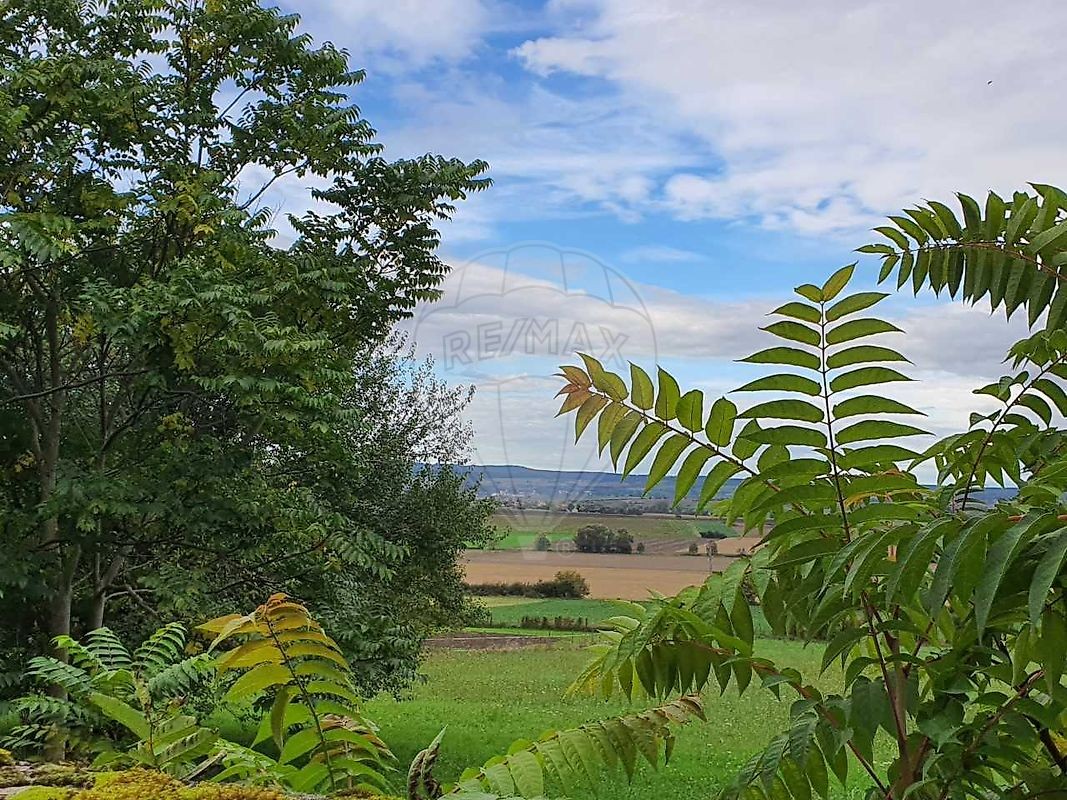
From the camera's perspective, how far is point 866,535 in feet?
1.77

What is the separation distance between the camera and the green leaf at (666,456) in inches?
27.4

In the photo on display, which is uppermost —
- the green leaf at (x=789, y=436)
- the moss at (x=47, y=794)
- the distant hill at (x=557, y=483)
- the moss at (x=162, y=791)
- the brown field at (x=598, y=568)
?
the green leaf at (x=789, y=436)

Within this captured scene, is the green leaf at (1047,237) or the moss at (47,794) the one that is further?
the green leaf at (1047,237)

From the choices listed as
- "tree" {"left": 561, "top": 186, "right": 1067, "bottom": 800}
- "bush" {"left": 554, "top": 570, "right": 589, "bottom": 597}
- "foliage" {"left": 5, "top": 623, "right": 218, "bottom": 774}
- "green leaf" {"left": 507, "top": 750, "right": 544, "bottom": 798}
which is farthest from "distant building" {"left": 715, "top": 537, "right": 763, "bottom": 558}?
"bush" {"left": 554, "top": 570, "right": 589, "bottom": 597}

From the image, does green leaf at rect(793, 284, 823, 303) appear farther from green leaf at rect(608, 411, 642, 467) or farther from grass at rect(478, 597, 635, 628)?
grass at rect(478, 597, 635, 628)

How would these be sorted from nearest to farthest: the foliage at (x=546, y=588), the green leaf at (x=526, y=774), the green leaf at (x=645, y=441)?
the green leaf at (x=526, y=774), the green leaf at (x=645, y=441), the foliage at (x=546, y=588)

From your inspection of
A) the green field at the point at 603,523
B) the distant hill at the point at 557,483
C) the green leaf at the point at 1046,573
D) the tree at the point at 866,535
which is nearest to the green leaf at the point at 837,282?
the tree at the point at 866,535

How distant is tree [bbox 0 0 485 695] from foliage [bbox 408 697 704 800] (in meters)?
2.47

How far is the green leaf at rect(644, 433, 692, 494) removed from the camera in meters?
0.70

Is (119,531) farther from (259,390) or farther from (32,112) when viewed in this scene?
(32,112)

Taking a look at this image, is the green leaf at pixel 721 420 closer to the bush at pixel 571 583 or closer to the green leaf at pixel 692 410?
the green leaf at pixel 692 410

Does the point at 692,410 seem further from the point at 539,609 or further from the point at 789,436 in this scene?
the point at 539,609

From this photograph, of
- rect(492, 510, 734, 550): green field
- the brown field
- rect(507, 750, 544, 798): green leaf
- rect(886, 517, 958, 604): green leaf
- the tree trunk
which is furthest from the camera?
the brown field

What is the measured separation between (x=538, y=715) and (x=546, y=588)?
1.21 m
